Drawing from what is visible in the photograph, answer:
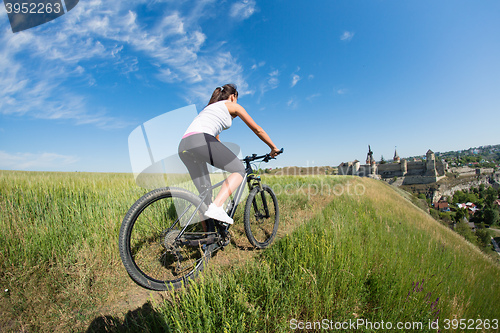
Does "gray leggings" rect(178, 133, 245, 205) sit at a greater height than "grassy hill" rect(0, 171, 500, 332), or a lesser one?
greater

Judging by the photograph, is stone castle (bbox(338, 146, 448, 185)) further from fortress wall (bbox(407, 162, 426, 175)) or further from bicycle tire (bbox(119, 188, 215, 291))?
bicycle tire (bbox(119, 188, 215, 291))

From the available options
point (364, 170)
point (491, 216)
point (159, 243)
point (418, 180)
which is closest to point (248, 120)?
point (159, 243)

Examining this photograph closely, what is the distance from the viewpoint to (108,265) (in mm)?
2252

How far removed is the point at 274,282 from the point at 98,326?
157 centimetres

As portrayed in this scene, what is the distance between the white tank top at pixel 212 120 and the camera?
2365 mm

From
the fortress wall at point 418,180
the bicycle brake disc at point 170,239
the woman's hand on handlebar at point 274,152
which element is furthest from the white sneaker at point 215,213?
the fortress wall at point 418,180

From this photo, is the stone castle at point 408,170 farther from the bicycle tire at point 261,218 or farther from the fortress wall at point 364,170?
the bicycle tire at point 261,218

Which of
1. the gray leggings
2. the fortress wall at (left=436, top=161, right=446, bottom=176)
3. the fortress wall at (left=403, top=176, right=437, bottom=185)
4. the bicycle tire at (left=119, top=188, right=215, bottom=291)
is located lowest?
the fortress wall at (left=403, top=176, right=437, bottom=185)

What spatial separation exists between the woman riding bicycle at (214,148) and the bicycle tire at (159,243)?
266mm

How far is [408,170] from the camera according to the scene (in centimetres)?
8256

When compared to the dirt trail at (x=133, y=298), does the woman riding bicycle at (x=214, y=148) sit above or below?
above

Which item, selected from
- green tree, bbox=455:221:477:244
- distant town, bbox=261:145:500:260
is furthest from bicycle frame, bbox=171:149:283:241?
distant town, bbox=261:145:500:260

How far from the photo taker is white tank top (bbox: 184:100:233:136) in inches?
93.1

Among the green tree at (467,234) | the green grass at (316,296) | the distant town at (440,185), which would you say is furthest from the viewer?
the distant town at (440,185)
